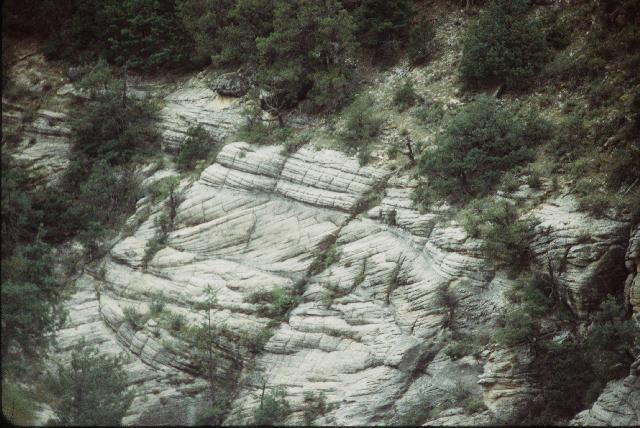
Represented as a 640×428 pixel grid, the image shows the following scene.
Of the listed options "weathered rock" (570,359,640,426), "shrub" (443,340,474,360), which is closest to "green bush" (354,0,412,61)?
"shrub" (443,340,474,360)

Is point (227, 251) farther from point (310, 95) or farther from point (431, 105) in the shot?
point (431, 105)

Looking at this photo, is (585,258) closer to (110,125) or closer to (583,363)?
(583,363)

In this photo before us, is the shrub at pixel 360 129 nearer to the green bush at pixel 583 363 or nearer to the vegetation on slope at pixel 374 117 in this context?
the vegetation on slope at pixel 374 117

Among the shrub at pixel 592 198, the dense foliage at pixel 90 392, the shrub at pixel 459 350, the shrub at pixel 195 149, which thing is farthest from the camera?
the shrub at pixel 195 149

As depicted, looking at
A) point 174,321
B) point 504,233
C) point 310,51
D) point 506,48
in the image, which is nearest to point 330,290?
point 174,321

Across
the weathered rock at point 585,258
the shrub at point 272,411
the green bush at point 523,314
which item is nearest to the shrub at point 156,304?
the shrub at point 272,411

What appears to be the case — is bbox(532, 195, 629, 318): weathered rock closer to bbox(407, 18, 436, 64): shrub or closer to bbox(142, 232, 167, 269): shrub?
bbox(407, 18, 436, 64): shrub
